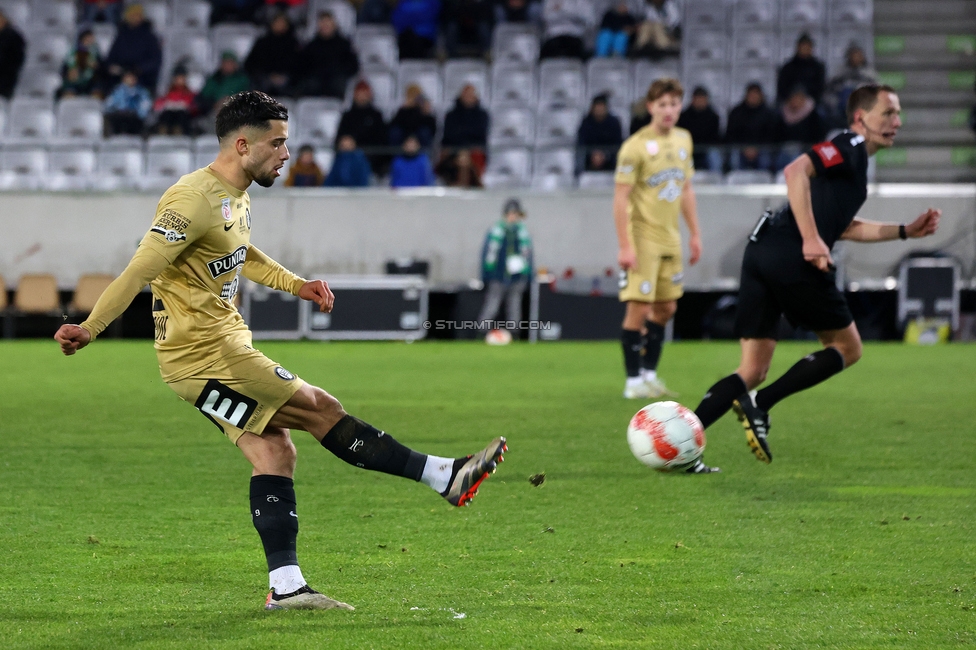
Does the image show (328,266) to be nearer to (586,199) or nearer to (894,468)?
(586,199)

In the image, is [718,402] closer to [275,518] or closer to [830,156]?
[830,156]

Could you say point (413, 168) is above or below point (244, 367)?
above

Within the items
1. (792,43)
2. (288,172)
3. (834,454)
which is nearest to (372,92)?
(288,172)

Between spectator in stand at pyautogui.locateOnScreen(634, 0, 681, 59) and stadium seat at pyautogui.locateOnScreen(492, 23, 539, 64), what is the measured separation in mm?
1765

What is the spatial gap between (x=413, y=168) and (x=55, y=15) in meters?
8.05

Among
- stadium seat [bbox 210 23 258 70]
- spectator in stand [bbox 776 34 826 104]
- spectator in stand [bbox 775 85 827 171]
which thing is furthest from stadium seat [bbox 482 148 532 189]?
stadium seat [bbox 210 23 258 70]

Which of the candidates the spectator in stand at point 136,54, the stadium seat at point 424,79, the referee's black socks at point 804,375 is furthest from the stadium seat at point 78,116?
the referee's black socks at point 804,375

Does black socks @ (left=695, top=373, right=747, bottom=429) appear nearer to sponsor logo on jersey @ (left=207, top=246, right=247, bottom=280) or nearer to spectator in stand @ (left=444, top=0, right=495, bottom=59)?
sponsor logo on jersey @ (left=207, top=246, right=247, bottom=280)

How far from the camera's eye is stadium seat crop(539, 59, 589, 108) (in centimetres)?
1938

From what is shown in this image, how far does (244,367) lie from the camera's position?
13.4 feet

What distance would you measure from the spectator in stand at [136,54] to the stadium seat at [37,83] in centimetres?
131

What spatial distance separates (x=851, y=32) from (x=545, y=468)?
1527cm

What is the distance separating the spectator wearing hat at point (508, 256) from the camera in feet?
54.5

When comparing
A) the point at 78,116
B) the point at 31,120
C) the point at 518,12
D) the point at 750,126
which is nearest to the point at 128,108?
the point at 78,116
